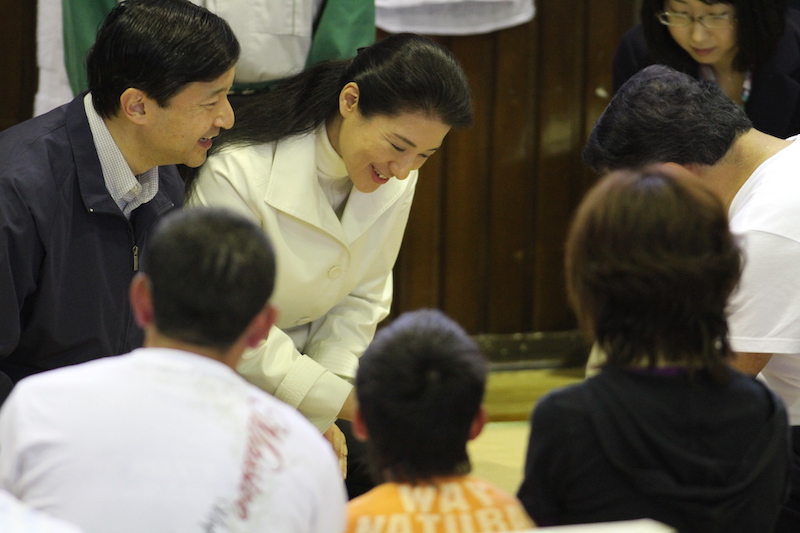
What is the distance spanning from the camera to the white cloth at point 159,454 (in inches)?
39.3

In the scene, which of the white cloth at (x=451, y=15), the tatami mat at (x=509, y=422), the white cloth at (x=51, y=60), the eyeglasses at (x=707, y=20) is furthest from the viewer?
the white cloth at (x=451, y=15)

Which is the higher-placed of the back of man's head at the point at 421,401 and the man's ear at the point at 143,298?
the man's ear at the point at 143,298

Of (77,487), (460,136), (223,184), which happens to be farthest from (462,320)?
(77,487)

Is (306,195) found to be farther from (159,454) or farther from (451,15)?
(451,15)

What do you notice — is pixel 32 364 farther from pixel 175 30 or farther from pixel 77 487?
pixel 77 487

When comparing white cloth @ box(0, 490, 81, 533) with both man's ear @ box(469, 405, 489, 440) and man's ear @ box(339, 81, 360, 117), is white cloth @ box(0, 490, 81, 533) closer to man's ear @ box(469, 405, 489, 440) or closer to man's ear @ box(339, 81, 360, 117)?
man's ear @ box(469, 405, 489, 440)

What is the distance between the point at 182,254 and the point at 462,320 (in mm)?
2576

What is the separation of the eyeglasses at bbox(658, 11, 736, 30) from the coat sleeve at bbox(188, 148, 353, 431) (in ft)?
3.89

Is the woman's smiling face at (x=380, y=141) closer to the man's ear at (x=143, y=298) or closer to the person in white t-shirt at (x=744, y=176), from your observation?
the person in white t-shirt at (x=744, y=176)

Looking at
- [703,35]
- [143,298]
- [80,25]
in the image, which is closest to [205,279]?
[143,298]

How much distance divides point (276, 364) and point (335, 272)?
27cm

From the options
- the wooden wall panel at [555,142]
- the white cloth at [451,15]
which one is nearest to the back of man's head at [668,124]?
the white cloth at [451,15]

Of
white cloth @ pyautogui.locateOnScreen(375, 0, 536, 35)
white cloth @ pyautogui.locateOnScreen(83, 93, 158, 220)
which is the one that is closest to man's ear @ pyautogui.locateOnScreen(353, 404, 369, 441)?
white cloth @ pyautogui.locateOnScreen(83, 93, 158, 220)

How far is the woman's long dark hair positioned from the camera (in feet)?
6.51
